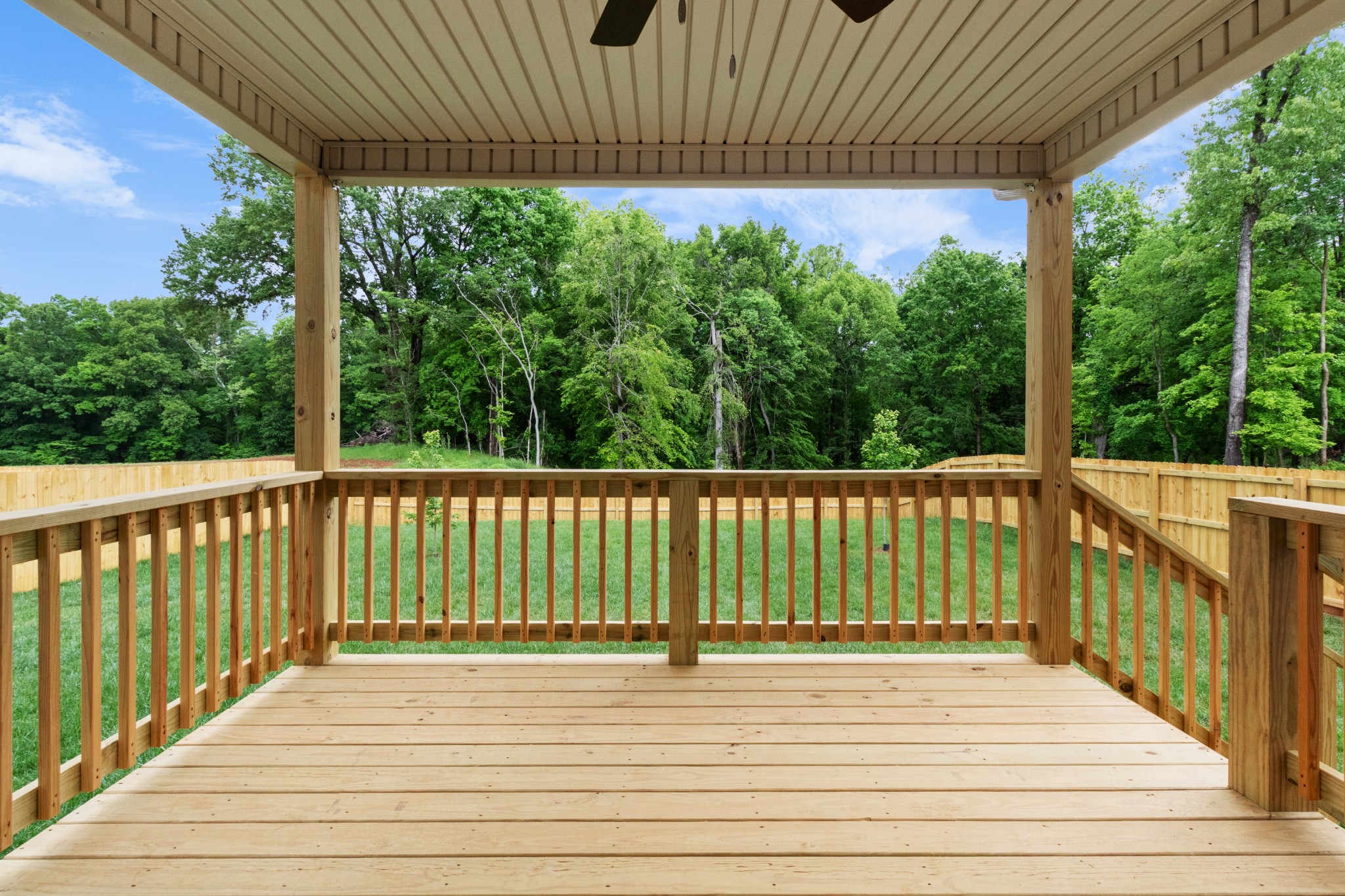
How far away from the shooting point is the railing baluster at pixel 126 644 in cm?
210

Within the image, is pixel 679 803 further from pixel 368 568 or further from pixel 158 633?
pixel 368 568

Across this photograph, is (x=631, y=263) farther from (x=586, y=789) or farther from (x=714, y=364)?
(x=586, y=789)

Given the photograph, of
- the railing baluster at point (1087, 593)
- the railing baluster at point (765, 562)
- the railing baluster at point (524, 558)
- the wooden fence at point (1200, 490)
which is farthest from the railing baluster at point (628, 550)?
the wooden fence at point (1200, 490)

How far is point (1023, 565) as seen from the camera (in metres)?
3.45

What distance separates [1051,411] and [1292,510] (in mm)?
1474

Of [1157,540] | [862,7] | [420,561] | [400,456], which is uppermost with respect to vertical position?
[862,7]

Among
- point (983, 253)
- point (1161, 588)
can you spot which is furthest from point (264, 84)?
point (983, 253)

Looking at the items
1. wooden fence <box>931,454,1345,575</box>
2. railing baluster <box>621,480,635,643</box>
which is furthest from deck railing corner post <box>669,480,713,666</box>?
wooden fence <box>931,454,1345,575</box>

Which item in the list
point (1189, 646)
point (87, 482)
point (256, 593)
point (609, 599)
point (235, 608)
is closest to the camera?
point (235, 608)

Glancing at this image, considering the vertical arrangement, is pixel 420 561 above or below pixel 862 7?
below

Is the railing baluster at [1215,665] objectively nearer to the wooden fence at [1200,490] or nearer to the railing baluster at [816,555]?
the railing baluster at [816,555]

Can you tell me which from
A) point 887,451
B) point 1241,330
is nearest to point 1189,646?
point 887,451

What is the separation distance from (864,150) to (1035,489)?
1.87 m

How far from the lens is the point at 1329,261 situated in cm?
1063
